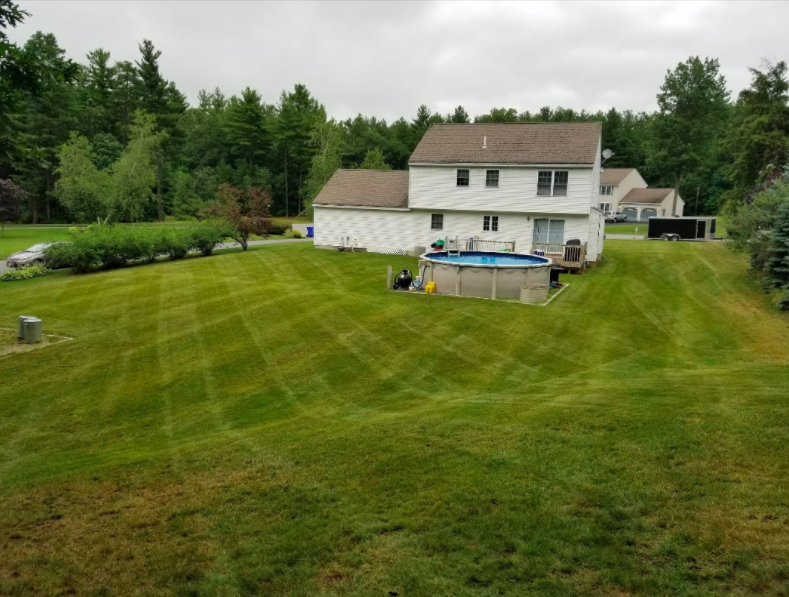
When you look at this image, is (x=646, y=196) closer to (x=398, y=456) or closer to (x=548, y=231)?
(x=548, y=231)

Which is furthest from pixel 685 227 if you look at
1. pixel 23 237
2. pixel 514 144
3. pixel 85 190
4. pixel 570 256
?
pixel 23 237

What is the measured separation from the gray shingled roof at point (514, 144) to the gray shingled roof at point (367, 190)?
10.2 feet

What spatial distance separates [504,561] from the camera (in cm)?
498

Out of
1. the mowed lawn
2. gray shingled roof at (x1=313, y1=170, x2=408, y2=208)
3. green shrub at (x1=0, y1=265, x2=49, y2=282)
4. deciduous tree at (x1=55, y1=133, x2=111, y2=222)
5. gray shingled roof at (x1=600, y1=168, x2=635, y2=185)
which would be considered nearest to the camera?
the mowed lawn

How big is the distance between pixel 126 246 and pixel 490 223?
830 inches

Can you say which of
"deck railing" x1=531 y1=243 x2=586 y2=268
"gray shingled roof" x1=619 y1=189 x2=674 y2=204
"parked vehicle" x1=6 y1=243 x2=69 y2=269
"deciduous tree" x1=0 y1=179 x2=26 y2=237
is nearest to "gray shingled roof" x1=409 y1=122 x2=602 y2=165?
"deck railing" x1=531 y1=243 x2=586 y2=268

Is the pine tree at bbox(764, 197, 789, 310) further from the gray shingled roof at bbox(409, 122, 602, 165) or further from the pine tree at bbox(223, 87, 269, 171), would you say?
the pine tree at bbox(223, 87, 269, 171)

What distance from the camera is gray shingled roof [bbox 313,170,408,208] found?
116 feet

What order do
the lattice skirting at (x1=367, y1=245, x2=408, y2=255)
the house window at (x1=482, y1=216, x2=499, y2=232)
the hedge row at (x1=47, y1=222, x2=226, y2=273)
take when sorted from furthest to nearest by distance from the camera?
the lattice skirting at (x1=367, y1=245, x2=408, y2=255) < the house window at (x1=482, y1=216, x2=499, y2=232) < the hedge row at (x1=47, y1=222, x2=226, y2=273)

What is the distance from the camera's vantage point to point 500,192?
31.9 metres

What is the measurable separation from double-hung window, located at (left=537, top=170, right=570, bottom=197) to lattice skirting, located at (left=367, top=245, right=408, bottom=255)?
29.5 ft

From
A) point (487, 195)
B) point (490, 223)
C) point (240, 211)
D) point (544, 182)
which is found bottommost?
point (490, 223)

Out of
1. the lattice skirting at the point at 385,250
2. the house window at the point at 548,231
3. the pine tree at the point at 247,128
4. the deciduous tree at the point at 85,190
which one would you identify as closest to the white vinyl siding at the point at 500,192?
the house window at the point at 548,231

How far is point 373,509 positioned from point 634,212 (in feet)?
268
